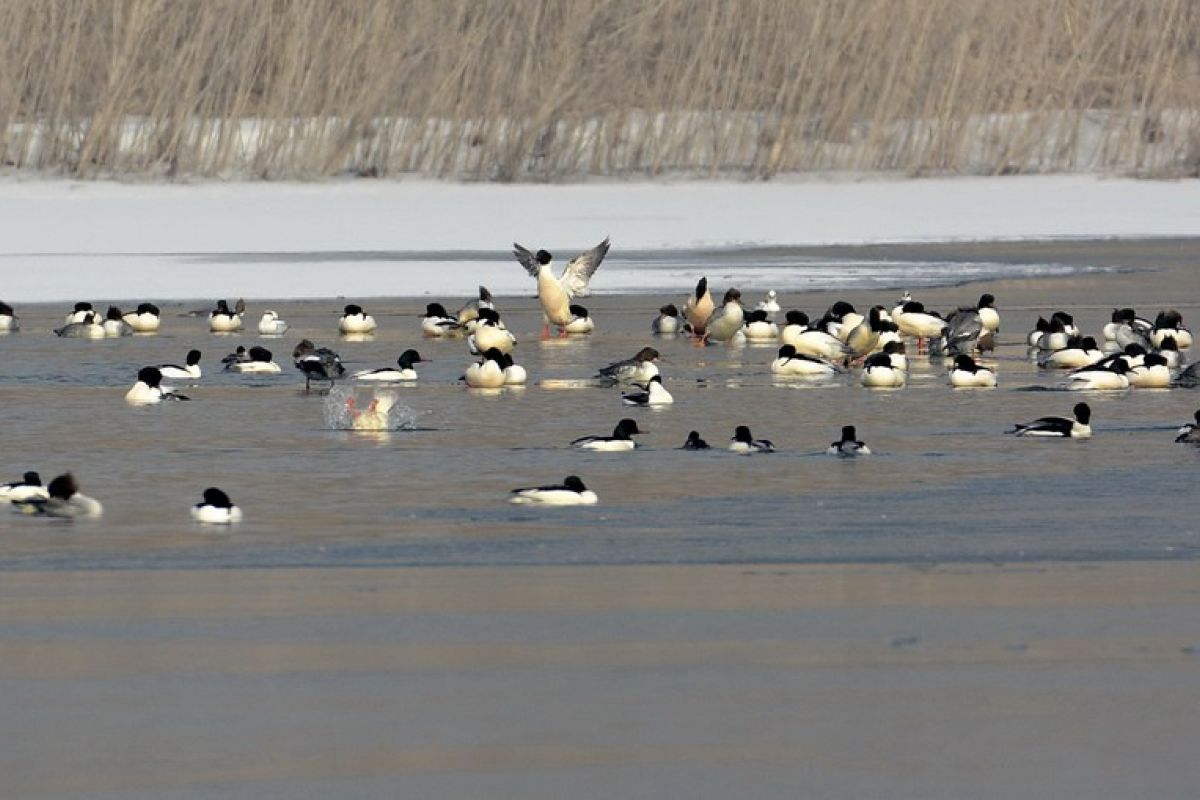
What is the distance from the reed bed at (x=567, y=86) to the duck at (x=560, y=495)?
1114 inches

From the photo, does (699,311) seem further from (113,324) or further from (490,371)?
(113,324)

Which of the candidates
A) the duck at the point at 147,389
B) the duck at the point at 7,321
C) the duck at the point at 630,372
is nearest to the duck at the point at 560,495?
the duck at the point at 147,389

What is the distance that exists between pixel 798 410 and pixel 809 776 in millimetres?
9335

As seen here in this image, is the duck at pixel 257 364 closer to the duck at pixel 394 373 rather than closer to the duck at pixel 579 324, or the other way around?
the duck at pixel 394 373

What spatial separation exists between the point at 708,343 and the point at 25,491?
421 inches

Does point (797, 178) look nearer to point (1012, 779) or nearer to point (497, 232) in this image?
point (497, 232)

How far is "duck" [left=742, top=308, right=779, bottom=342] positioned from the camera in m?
21.2

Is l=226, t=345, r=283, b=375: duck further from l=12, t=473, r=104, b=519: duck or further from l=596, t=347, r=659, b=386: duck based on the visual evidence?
l=12, t=473, r=104, b=519: duck

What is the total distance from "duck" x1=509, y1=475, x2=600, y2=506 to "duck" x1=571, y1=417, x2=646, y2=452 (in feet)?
6.54

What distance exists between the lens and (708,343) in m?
21.5

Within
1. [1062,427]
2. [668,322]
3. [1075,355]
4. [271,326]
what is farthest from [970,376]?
[271,326]

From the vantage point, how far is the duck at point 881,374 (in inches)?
681

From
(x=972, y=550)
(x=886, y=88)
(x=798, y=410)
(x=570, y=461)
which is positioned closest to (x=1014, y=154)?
(x=886, y=88)

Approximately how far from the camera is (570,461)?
13305mm
